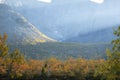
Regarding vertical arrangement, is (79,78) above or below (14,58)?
below

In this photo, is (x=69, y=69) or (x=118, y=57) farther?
(x=69, y=69)

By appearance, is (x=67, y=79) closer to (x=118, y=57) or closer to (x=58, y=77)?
(x=58, y=77)

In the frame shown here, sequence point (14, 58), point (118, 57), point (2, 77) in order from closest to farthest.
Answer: point (118, 57)
point (2, 77)
point (14, 58)

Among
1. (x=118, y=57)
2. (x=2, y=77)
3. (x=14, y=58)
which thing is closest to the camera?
(x=118, y=57)

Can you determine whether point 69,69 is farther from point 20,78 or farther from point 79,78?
point 20,78

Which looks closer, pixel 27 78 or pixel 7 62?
pixel 27 78

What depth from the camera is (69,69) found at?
189375 mm

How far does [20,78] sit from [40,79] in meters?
10.5

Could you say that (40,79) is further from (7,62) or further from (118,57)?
(118,57)

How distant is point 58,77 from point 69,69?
20835mm

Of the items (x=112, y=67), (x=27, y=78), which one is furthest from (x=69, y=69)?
(x=112, y=67)

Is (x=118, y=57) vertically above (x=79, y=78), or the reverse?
(x=118, y=57)

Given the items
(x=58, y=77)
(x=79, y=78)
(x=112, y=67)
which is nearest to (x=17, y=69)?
(x=58, y=77)

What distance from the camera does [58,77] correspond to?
6683 inches
